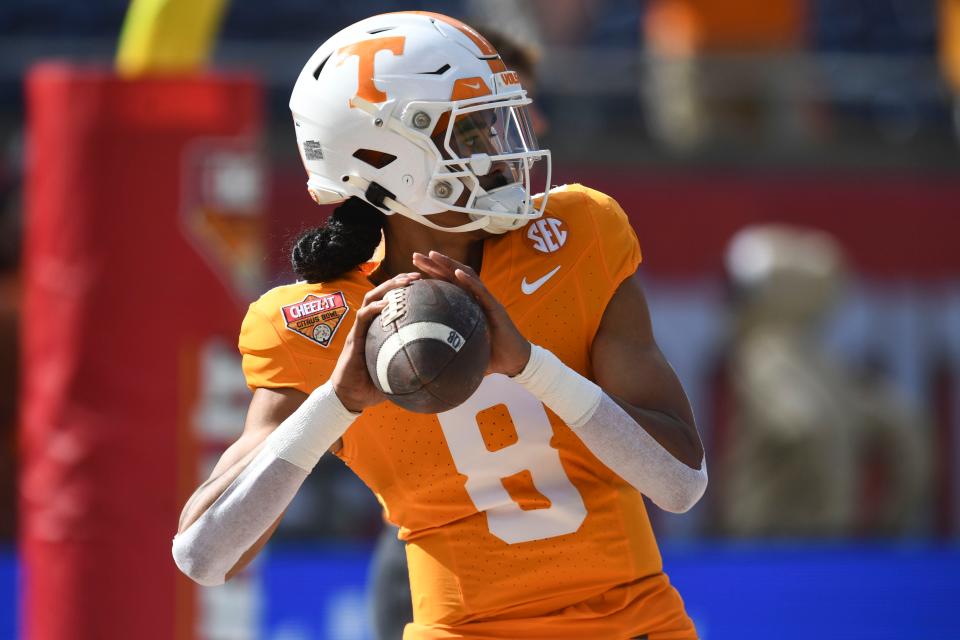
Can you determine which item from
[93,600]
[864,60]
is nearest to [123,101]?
[93,600]

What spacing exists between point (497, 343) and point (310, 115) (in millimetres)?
579

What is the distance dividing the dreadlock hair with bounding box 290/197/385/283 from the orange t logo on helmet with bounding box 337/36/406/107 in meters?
0.21

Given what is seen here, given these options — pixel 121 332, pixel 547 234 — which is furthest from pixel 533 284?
pixel 121 332

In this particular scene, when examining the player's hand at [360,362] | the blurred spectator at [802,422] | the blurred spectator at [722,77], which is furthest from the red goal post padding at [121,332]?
the blurred spectator at [722,77]

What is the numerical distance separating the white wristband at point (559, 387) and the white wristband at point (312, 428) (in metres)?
0.27

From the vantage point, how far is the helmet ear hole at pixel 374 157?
242cm

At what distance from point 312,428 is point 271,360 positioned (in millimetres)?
221

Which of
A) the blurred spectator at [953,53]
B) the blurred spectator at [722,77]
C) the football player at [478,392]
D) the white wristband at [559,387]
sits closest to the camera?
the white wristband at [559,387]

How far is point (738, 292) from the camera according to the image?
7.30 meters

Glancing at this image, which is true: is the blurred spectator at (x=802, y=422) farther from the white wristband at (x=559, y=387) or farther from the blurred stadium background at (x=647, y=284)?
the white wristband at (x=559, y=387)

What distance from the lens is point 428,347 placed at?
2.07m

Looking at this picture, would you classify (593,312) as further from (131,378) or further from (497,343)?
(131,378)

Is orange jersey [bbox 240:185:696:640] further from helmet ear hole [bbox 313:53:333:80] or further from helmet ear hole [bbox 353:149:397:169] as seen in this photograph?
helmet ear hole [bbox 313:53:333:80]

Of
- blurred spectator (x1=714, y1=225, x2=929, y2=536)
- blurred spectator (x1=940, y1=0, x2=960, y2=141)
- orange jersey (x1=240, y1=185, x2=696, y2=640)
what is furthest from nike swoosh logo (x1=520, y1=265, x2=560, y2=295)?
blurred spectator (x1=940, y1=0, x2=960, y2=141)
